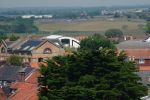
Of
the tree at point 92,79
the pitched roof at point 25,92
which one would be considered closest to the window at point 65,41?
the pitched roof at point 25,92

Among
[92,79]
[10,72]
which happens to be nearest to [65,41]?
[10,72]

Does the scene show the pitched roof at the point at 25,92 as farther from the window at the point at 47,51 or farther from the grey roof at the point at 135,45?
the grey roof at the point at 135,45

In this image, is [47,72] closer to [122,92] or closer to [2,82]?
[122,92]

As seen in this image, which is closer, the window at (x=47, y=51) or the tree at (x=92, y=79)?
the tree at (x=92, y=79)

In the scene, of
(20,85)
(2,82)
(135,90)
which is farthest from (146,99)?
(2,82)

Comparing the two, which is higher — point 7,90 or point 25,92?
point 25,92

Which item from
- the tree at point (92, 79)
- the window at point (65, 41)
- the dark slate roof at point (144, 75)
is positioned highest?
the tree at point (92, 79)

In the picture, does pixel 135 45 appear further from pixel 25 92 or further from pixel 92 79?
pixel 92 79

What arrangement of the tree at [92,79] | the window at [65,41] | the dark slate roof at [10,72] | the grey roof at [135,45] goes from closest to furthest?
the tree at [92,79], the dark slate roof at [10,72], the grey roof at [135,45], the window at [65,41]
